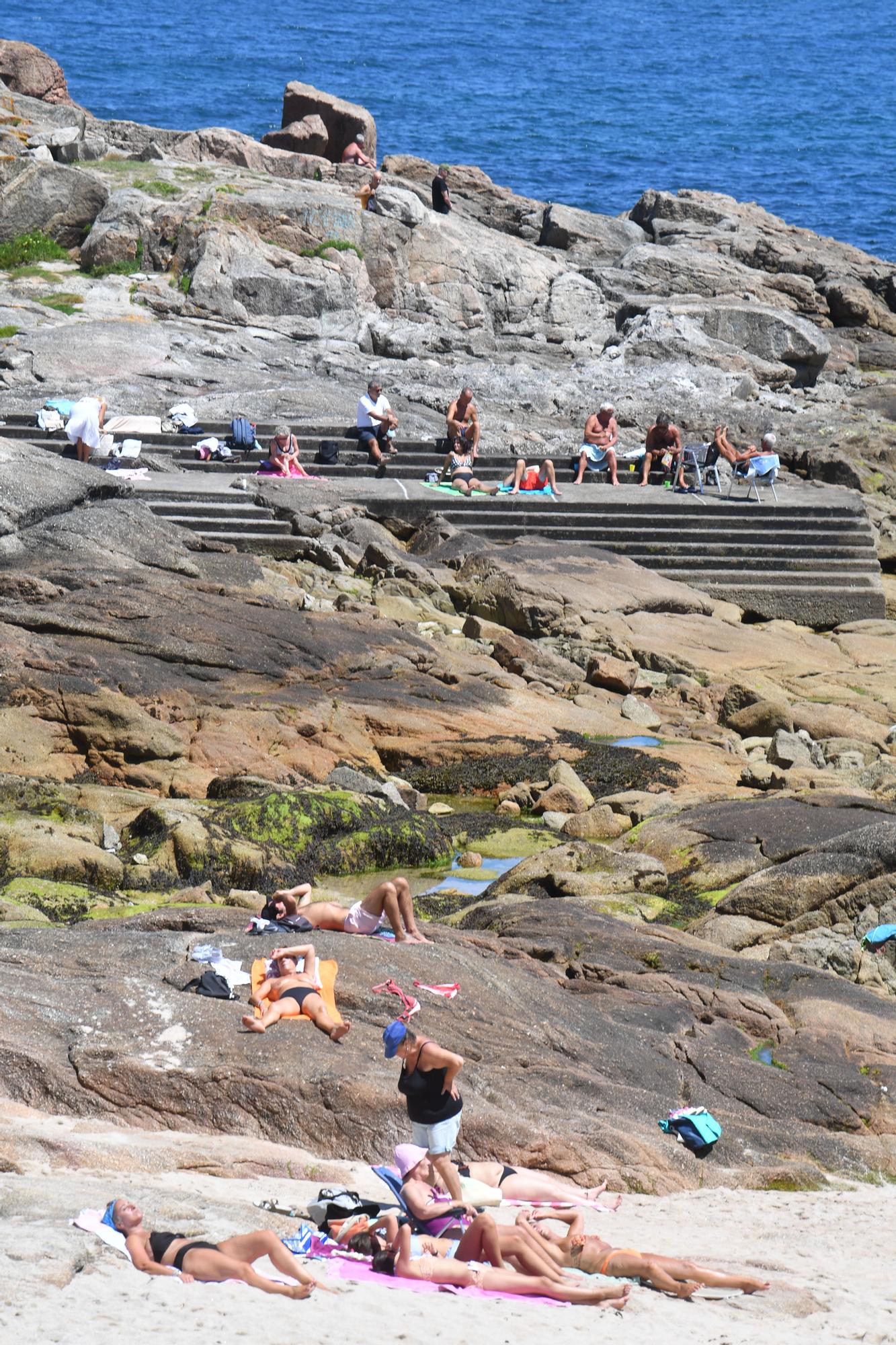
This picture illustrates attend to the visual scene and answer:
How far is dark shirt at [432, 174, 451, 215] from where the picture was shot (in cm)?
3791

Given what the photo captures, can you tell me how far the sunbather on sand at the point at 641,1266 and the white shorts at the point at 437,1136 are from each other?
647 mm

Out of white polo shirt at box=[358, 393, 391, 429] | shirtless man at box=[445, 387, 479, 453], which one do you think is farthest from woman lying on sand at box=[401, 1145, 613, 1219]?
white polo shirt at box=[358, 393, 391, 429]

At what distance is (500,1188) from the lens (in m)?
7.89

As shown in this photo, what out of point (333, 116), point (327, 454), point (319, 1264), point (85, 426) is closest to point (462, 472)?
point (327, 454)

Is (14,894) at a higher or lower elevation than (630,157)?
lower

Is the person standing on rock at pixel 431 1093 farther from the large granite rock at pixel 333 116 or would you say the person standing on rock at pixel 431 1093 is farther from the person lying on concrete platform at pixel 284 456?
the large granite rock at pixel 333 116

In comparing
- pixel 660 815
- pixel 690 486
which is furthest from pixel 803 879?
pixel 690 486

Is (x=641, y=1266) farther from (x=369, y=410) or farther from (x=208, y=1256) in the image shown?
(x=369, y=410)

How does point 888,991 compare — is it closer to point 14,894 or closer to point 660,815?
point 660,815

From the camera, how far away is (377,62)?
92.1 metres

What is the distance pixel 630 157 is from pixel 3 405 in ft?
190

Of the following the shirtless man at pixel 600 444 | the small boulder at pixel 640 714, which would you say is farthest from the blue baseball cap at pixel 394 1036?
the shirtless man at pixel 600 444

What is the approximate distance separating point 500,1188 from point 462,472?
1738cm

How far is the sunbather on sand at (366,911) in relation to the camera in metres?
10.2
